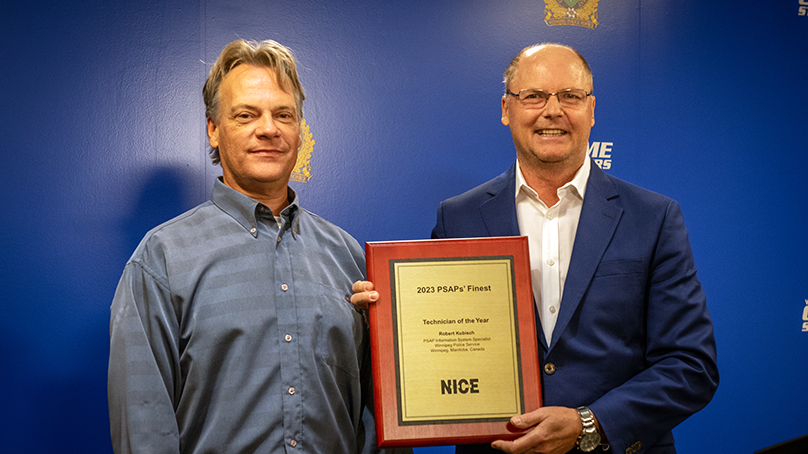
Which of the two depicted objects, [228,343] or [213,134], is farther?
[213,134]

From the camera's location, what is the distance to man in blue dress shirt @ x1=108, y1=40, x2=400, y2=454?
1.36 metres

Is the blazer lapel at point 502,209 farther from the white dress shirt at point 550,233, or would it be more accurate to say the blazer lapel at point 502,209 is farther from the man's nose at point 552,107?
the man's nose at point 552,107

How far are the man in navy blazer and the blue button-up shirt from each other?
188 mm

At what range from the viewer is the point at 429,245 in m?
1.55

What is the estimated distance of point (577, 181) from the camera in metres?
1.71

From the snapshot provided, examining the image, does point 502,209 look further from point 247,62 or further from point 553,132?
point 247,62

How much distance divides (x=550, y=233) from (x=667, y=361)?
46 cm

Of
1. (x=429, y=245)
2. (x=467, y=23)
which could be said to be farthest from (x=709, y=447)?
(x=467, y=23)

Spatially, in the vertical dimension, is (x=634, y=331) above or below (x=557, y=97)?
below

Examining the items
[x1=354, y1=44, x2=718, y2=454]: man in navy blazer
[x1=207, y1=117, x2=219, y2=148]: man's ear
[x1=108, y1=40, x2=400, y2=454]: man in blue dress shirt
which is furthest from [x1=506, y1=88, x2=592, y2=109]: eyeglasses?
[x1=207, y1=117, x2=219, y2=148]: man's ear

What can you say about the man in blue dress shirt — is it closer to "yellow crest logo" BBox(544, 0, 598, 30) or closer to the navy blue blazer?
the navy blue blazer

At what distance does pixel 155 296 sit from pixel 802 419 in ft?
9.51

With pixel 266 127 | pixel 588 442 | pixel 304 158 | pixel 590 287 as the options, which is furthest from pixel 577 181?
pixel 304 158

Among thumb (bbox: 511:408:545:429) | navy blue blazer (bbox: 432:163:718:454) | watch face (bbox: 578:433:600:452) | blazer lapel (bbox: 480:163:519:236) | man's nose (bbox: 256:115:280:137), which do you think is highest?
man's nose (bbox: 256:115:280:137)
